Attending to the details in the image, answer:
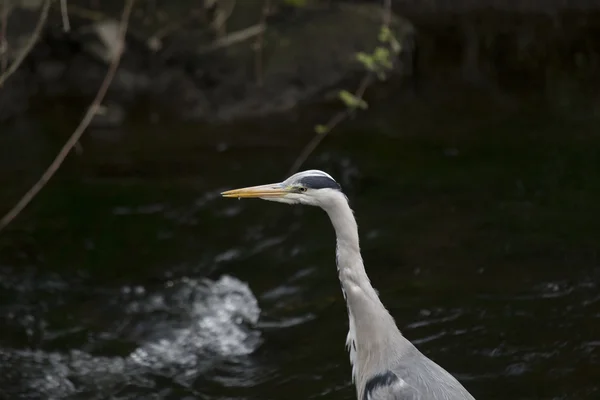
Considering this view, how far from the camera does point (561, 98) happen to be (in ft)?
30.3

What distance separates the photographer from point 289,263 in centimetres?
614

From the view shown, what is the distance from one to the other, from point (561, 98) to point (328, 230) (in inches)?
150

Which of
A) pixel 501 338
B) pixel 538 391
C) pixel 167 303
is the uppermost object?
pixel 167 303

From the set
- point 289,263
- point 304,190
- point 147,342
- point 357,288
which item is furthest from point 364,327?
point 289,263

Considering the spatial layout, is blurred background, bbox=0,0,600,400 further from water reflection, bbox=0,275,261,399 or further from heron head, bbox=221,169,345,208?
heron head, bbox=221,169,345,208

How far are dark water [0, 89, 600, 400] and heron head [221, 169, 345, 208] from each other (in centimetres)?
149

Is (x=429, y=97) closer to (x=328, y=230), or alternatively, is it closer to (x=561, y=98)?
(x=561, y=98)

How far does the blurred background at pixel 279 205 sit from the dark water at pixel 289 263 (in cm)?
2

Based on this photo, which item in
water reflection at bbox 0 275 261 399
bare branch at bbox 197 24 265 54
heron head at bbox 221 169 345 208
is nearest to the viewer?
heron head at bbox 221 169 345 208

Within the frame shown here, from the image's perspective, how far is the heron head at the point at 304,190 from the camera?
3.50m

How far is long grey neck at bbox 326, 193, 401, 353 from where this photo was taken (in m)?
3.59

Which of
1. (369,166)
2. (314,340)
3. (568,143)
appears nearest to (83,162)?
(369,166)

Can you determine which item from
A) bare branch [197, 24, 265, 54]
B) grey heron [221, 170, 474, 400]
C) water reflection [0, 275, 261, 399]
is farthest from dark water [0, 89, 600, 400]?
bare branch [197, 24, 265, 54]

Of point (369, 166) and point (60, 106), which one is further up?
point (60, 106)
